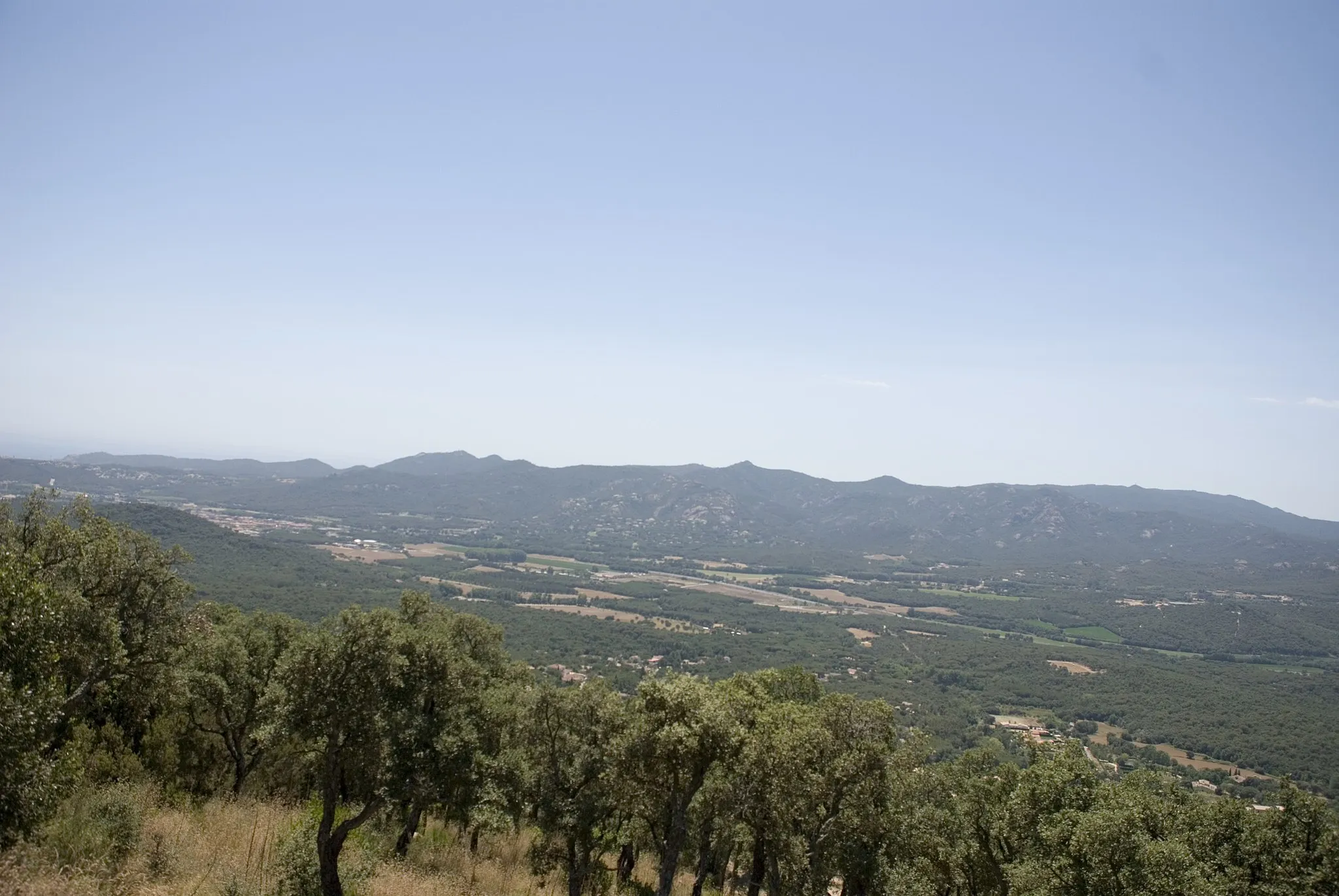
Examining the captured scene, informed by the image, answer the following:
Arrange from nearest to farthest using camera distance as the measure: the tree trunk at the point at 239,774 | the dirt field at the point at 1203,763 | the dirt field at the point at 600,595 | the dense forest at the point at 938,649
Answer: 1. the tree trunk at the point at 239,774
2. the dirt field at the point at 1203,763
3. the dense forest at the point at 938,649
4. the dirt field at the point at 600,595

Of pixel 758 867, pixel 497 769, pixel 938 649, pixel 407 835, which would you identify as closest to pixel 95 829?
pixel 497 769

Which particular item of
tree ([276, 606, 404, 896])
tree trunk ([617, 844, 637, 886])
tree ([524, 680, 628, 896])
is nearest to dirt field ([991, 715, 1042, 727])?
tree trunk ([617, 844, 637, 886])

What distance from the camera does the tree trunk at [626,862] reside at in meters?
23.6

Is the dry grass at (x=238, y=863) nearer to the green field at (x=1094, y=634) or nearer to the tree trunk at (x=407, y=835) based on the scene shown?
the tree trunk at (x=407, y=835)

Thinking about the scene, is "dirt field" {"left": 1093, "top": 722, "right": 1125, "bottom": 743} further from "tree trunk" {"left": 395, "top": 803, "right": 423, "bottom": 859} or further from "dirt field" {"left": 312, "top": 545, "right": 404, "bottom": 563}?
"dirt field" {"left": 312, "top": 545, "right": 404, "bottom": 563}

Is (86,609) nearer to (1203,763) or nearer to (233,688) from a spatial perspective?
(233,688)

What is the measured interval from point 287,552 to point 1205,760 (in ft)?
593

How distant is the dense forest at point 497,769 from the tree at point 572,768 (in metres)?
0.07

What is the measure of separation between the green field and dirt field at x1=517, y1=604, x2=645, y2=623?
11974 cm

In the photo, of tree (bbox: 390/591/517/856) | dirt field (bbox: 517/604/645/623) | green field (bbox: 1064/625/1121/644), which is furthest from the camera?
green field (bbox: 1064/625/1121/644)

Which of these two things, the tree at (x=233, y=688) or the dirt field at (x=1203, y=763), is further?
the dirt field at (x=1203, y=763)

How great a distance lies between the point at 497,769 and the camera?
1723 centimetres

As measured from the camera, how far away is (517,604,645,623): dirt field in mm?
144000

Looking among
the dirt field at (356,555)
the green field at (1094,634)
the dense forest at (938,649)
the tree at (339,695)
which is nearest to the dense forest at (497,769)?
the tree at (339,695)
